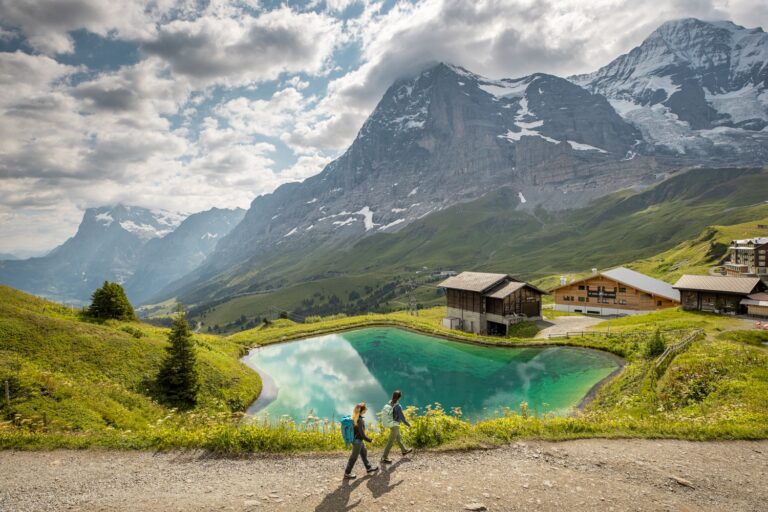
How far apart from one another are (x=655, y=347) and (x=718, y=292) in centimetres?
2809

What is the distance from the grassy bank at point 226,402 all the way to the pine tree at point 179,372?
1.22 metres

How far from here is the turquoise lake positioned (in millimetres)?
33000

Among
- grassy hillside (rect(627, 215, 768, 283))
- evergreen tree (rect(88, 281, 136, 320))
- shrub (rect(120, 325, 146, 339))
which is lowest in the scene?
shrub (rect(120, 325, 146, 339))

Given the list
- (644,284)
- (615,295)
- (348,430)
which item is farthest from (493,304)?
(348,430)

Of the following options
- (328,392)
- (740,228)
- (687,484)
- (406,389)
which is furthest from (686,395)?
(740,228)

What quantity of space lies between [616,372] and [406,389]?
20.1 metres

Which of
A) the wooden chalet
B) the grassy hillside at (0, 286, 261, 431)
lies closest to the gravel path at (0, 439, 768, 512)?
the grassy hillside at (0, 286, 261, 431)

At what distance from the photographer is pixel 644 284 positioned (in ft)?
220

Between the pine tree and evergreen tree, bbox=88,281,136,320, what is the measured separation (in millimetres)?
12686

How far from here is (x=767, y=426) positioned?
16.2 meters

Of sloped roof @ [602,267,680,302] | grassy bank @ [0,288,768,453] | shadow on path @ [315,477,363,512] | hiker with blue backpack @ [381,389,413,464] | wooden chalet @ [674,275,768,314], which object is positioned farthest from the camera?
sloped roof @ [602,267,680,302]

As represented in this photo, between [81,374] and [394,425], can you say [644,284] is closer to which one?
[394,425]

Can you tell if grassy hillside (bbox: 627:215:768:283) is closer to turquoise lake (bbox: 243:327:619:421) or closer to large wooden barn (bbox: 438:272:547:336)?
large wooden barn (bbox: 438:272:547:336)

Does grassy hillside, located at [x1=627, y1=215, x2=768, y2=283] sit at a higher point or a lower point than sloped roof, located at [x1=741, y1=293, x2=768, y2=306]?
higher
